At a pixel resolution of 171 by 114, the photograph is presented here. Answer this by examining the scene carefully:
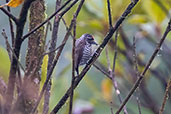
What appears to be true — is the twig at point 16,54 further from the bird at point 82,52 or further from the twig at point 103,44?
the bird at point 82,52

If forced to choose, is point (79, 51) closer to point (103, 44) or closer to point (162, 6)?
point (103, 44)

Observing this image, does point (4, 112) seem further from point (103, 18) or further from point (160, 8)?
point (160, 8)

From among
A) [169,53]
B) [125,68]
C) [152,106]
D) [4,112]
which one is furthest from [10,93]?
[125,68]

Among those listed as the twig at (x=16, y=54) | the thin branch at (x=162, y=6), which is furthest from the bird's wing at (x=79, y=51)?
the thin branch at (x=162, y=6)

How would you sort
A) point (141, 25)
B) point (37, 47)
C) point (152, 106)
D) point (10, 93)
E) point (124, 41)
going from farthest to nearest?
point (141, 25)
point (124, 41)
point (152, 106)
point (37, 47)
point (10, 93)

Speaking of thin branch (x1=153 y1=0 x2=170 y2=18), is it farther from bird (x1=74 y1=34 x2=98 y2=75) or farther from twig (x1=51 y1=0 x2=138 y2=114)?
twig (x1=51 y1=0 x2=138 y2=114)

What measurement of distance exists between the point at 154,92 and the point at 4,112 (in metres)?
2.05

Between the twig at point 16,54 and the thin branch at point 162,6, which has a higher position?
the twig at point 16,54

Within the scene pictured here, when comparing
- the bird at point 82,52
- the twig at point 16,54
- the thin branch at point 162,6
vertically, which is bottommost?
the thin branch at point 162,6

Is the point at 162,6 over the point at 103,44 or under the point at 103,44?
under

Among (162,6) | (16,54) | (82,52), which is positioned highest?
(16,54)

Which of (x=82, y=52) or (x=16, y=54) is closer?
(x=16, y=54)

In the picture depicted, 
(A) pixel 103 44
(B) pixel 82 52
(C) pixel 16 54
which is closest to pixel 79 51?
(B) pixel 82 52

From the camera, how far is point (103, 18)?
1685 mm
